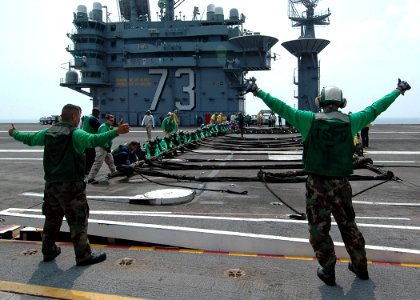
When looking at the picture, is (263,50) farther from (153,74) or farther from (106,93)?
(106,93)

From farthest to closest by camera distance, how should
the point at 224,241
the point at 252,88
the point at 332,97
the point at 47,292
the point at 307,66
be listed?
the point at 307,66
the point at 224,241
the point at 252,88
the point at 332,97
the point at 47,292

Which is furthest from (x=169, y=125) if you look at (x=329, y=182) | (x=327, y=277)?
(x=327, y=277)

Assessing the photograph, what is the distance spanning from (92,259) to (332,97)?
117 inches

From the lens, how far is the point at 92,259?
12.9ft

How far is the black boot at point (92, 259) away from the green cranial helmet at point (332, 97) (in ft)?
9.22

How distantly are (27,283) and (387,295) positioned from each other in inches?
129

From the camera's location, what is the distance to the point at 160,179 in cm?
928

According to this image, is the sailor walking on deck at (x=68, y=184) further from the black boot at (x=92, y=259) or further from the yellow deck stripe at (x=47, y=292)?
the yellow deck stripe at (x=47, y=292)

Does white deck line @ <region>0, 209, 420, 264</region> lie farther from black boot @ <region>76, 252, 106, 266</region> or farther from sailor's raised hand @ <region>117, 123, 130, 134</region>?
sailor's raised hand @ <region>117, 123, 130, 134</region>

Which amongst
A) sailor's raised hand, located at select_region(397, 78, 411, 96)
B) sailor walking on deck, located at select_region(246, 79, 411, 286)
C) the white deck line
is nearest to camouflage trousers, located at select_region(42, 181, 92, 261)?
the white deck line

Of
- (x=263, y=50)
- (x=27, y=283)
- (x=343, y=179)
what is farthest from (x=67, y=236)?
(x=263, y=50)

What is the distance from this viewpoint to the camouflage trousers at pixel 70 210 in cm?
391

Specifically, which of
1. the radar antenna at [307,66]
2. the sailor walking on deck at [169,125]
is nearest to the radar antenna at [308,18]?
the radar antenna at [307,66]

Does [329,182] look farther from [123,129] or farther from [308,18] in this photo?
[308,18]
